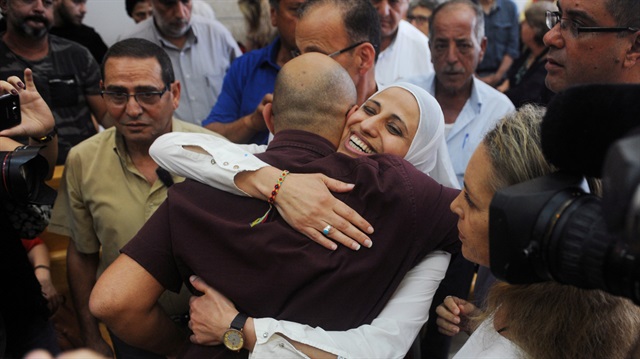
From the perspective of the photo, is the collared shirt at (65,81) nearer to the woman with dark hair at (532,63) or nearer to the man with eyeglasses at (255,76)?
the man with eyeglasses at (255,76)

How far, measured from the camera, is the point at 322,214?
1.85 m

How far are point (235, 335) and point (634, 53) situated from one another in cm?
157

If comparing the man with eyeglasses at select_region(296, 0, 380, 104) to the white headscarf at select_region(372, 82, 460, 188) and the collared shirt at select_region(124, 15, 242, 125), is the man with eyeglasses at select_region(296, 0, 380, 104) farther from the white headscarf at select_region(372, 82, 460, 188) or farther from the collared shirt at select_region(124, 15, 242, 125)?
the collared shirt at select_region(124, 15, 242, 125)

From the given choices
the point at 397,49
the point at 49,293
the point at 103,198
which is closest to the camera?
the point at 103,198

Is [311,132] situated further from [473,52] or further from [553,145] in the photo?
[473,52]

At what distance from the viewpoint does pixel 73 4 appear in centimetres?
477

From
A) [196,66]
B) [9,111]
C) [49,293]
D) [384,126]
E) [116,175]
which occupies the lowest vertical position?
[49,293]

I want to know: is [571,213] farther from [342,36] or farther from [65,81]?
[65,81]

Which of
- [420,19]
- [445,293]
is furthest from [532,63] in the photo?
[445,293]

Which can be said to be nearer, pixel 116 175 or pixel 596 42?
pixel 596 42

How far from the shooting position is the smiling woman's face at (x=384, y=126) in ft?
7.22

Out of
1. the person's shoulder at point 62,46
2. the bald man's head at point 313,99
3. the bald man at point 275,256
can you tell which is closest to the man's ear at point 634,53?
the bald man at point 275,256

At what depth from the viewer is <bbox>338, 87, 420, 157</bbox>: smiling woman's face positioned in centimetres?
220

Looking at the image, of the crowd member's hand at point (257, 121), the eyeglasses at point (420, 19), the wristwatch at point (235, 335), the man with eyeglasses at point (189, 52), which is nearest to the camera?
the wristwatch at point (235, 335)
